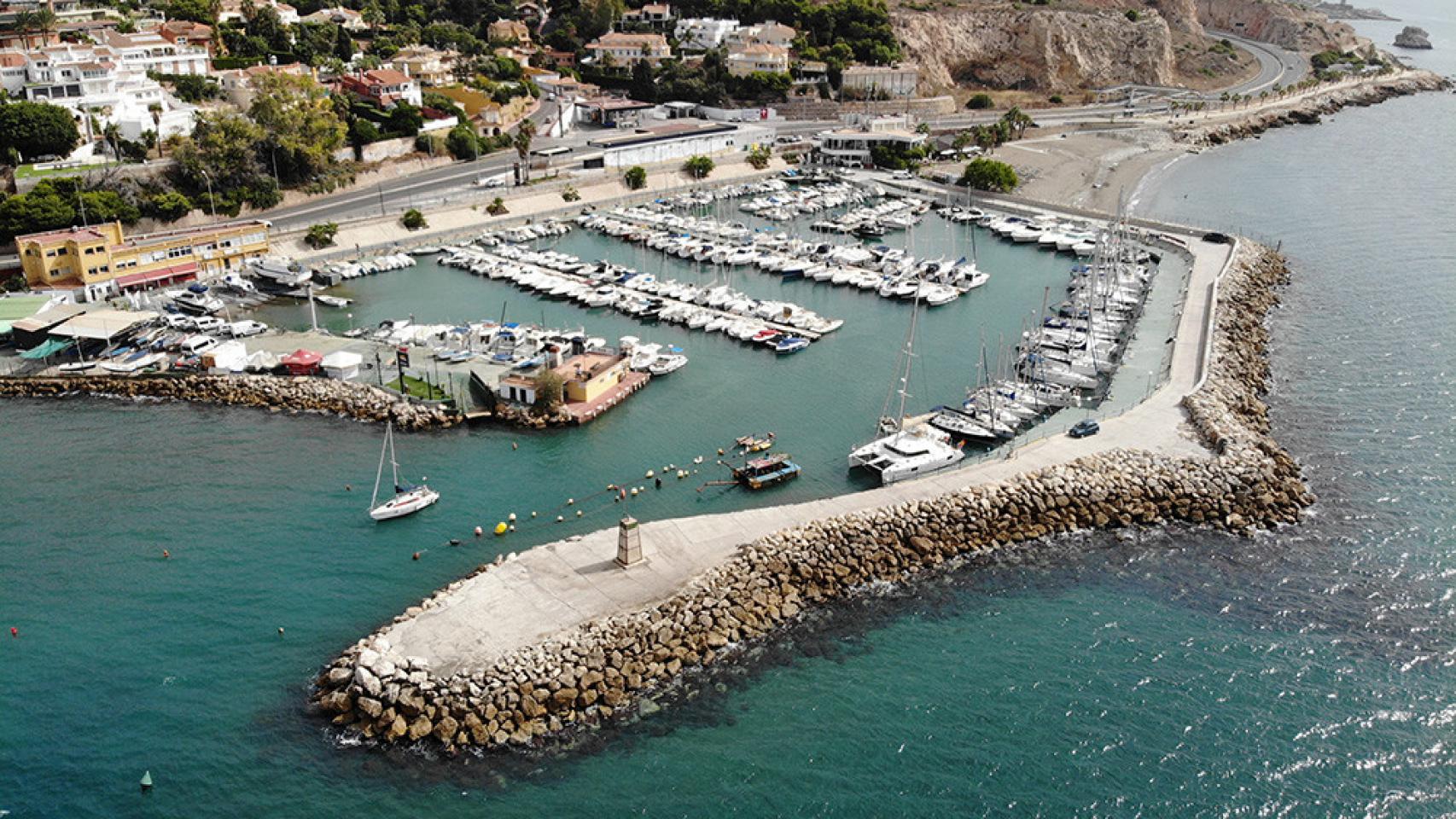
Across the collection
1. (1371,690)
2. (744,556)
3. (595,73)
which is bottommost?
(1371,690)

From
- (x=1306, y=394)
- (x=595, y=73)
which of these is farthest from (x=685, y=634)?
(x=595, y=73)

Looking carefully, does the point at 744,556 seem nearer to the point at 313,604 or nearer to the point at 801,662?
the point at 801,662

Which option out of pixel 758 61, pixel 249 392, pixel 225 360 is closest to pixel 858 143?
pixel 758 61

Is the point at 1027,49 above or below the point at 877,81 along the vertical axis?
above

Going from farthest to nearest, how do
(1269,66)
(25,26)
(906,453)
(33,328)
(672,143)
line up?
1. (1269,66)
2. (672,143)
3. (25,26)
4. (33,328)
5. (906,453)

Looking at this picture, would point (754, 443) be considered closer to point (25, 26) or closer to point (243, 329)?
point (243, 329)

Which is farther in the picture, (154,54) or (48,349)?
→ (154,54)

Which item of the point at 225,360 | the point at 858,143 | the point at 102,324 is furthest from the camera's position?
the point at 858,143

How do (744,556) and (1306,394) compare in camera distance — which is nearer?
(744,556)
